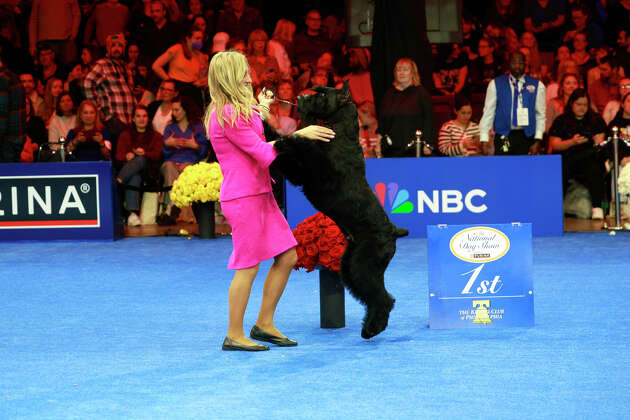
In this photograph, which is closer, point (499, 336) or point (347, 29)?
point (499, 336)

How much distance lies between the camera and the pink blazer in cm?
475

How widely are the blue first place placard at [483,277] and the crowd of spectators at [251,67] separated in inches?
195

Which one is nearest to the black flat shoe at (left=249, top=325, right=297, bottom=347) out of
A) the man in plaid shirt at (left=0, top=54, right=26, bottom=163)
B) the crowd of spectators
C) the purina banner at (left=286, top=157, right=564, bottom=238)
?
the purina banner at (left=286, top=157, right=564, bottom=238)

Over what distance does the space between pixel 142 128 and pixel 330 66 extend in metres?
2.43

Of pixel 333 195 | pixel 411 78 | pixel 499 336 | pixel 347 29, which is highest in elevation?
pixel 347 29

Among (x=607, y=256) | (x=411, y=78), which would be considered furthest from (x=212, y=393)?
(x=411, y=78)

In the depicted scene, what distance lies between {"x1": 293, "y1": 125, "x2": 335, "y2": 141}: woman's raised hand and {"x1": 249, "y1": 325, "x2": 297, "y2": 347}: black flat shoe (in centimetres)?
113

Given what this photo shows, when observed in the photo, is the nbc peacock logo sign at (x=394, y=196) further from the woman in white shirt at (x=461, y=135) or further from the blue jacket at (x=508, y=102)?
the blue jacket at (x=508, y=102)

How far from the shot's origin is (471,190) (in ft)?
31.7

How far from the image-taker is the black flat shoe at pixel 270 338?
507 centimetres

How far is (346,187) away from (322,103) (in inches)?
16.7

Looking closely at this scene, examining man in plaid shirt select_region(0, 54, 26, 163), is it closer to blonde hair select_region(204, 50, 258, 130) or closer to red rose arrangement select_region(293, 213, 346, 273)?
red rose arrangement select_region(293, 213, 346, 273)

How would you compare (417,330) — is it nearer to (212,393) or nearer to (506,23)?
(212,393)

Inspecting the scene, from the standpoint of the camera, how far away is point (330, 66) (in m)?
11.9
